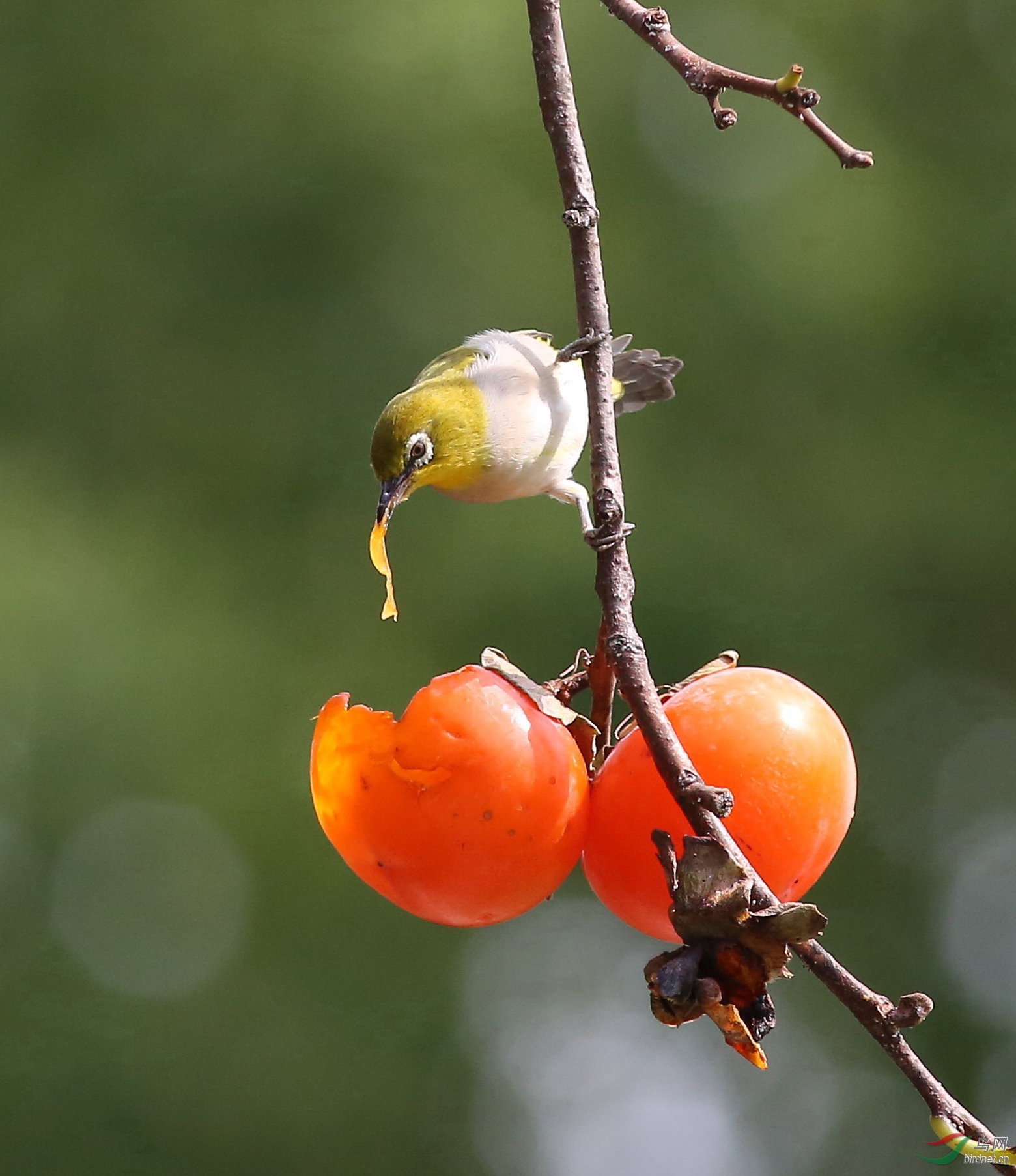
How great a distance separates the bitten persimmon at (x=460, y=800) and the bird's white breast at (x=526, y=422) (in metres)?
1.36

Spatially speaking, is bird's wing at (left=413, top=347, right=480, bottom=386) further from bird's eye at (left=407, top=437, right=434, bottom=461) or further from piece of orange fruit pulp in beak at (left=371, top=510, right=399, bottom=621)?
piece of orange fruit pulp in beak at (left=371, top=510, right=399, bottom=621)

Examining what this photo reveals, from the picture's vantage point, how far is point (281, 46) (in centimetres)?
777

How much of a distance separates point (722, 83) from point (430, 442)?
4.41ft

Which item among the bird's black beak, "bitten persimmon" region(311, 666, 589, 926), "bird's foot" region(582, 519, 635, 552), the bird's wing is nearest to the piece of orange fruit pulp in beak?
"bitten persimmon" region(311, 666, 589, 926)

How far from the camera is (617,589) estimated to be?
1.26 m

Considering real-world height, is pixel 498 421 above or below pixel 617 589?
below

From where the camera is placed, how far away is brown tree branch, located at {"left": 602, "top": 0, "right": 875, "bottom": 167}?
1.31 m

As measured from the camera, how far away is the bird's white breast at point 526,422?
2836 mm

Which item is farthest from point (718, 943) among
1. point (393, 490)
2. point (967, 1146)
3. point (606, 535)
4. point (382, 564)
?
point (393, 490)

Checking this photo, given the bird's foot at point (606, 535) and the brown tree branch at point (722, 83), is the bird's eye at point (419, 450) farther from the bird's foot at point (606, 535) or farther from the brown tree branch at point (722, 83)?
the bird's foot at point (606, 535)

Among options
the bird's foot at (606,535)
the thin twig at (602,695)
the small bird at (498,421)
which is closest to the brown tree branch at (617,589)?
the bird's foot at (606,535)

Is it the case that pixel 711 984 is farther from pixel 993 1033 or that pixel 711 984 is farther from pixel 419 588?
pixel 993 1033

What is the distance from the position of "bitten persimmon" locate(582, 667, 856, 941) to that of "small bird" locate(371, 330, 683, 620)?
3.55 feet

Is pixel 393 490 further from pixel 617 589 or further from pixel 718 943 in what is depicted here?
pixel 718 943
